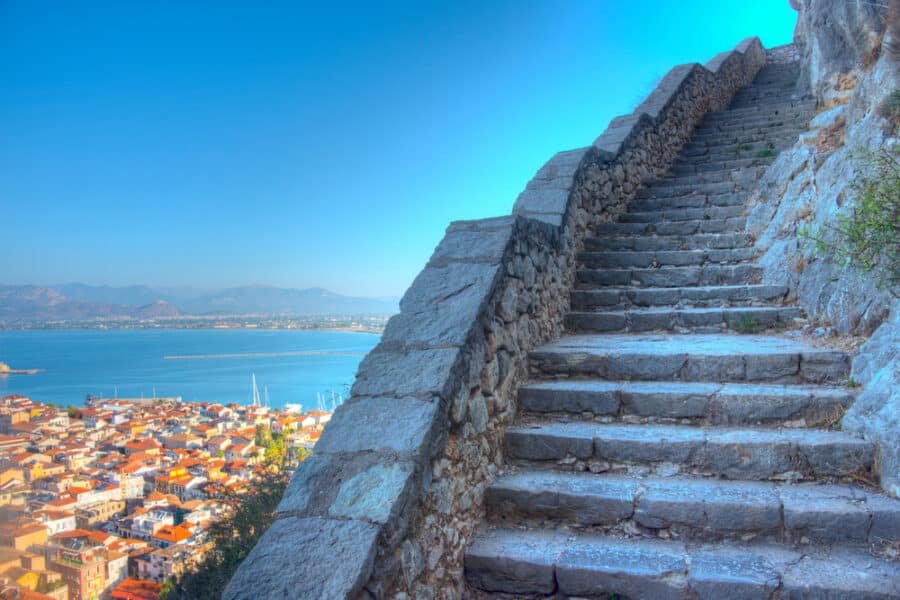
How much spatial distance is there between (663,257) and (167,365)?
20.2 metres

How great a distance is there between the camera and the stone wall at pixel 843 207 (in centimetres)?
249

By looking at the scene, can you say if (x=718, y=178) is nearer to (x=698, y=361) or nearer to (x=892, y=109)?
(x=892, y=109)

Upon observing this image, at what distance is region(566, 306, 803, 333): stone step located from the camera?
3.92 metres

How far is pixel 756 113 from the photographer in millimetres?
9227

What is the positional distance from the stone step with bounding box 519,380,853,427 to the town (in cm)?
139

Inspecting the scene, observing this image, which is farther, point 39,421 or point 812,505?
point 39,421

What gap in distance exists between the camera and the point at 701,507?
7.21 feet

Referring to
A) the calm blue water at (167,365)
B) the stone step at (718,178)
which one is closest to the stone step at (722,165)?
the stone step at (718,178)

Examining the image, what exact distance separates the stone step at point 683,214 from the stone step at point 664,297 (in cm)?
155

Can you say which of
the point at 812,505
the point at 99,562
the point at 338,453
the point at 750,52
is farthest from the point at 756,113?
the point at 99,562

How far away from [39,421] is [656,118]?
8339mm

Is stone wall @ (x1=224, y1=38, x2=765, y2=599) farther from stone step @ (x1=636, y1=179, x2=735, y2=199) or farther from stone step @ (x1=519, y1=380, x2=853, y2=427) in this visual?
stone step @ (x1=636, y1=179, x2=735, y2=199)

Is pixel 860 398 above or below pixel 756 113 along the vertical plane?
below

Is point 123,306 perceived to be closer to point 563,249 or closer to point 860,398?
point 563,249
